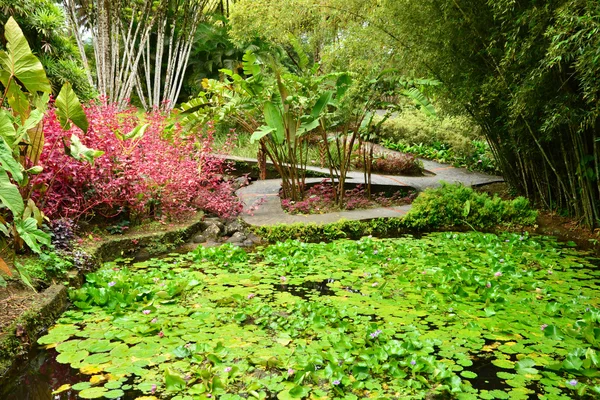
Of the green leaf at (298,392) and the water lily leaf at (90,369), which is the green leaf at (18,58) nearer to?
the water lily leaf at (90,369)

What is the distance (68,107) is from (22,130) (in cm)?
64

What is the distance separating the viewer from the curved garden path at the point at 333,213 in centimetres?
657

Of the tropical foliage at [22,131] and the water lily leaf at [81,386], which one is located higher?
the tropical foliage at [22,131]

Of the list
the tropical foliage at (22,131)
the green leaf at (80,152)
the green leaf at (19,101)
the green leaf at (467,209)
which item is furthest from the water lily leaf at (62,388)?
the green leaf at (467,209)

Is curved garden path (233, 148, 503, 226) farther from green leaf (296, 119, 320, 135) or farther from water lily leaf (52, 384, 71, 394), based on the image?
water lily leaf (52, 384, 71, 394)

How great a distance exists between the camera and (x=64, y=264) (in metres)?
3.91

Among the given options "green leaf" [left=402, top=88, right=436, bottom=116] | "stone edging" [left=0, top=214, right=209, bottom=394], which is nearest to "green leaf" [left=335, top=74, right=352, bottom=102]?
"green leaf" [left=402, top=88, right=436, bottom=116]

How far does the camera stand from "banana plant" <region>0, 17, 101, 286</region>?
8.34ft

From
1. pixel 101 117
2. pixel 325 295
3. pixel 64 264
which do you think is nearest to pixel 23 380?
pixel 64 264

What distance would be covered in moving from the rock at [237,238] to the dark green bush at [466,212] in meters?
2.20

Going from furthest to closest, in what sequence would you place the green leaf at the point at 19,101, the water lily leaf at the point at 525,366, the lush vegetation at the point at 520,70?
the lush vegetation at the point at 520,70 < the green leaf at the point at 19,101 < the water lily leaf at the point at 525,366

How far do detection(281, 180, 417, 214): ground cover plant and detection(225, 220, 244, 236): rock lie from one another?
0.78 meters

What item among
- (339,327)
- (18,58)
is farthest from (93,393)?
(18,58)

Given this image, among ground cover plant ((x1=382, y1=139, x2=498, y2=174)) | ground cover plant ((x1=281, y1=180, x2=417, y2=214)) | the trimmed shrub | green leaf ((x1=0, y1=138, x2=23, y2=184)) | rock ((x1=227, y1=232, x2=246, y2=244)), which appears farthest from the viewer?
the trimmed shrub
